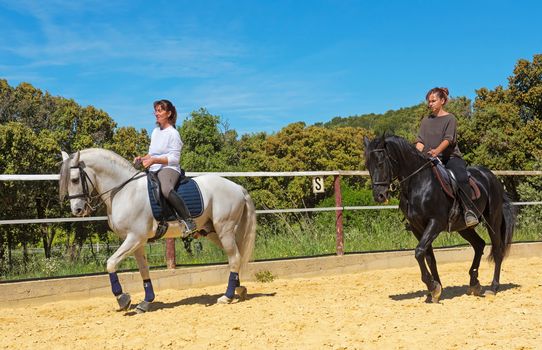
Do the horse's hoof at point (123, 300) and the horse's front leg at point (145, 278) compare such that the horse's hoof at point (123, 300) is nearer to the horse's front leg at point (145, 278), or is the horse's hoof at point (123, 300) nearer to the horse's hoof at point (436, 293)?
the horse's front leg at point (145, 278)

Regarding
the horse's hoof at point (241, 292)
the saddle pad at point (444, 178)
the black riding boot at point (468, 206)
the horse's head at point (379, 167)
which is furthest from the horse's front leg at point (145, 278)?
the black riding boot at point (468, 206)

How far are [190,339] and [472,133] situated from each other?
34.2m

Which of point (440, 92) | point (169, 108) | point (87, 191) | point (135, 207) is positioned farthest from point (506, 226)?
point (87, 191)

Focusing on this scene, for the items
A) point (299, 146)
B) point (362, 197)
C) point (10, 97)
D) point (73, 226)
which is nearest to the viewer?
point (362, 197)

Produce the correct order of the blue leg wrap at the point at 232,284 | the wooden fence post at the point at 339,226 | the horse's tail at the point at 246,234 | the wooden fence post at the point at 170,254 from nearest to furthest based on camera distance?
the blue leg wrap at the point at 232,284 → the horse's tail at the point at 246,234 → the wooden fence post at the point at 170,254 → the wooden fence post at the point at 339,226

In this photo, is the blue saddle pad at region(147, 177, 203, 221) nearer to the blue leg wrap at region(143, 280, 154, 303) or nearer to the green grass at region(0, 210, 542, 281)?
the blue leg wrap at region(143, 280, 154, 303)

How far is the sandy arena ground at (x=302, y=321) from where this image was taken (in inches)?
175

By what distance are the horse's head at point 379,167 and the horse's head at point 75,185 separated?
3297mm

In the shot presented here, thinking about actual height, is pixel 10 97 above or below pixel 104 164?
Result: above

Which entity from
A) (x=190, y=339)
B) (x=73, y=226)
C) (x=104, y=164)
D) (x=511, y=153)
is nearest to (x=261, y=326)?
(x=190, y=339)

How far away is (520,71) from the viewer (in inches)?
1474

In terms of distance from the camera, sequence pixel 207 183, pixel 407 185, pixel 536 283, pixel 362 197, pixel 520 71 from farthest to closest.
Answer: pixel 520 71
pixel 362 197
pixel 536 283
pixel 207 183
pixel 407 185

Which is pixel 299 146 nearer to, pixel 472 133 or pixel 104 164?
pixel 472 133

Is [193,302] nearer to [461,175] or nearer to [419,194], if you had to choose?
[419,194]
